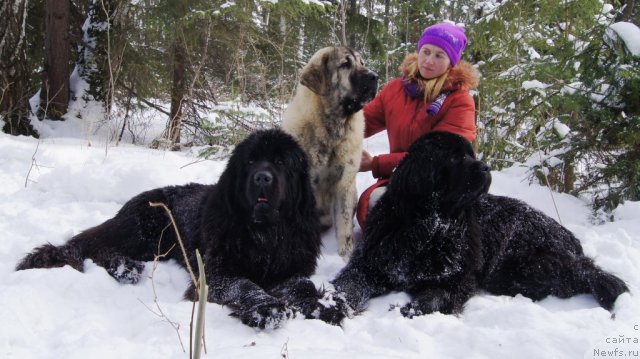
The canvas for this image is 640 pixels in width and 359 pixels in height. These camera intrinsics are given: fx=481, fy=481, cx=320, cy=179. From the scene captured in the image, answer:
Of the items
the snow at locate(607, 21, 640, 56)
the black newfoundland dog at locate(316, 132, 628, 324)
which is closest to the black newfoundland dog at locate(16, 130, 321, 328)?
the black newfoundland dog at locate(316, 132, 628, 324)

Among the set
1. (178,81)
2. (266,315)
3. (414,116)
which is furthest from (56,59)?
(266,315)

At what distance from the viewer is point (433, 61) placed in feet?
12.8

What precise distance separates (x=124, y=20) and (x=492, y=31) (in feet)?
20.7

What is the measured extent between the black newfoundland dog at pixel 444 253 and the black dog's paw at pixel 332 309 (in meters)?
0.07

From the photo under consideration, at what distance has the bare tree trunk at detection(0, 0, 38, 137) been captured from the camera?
7.39m

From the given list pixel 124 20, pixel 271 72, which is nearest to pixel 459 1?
pixel 271 72

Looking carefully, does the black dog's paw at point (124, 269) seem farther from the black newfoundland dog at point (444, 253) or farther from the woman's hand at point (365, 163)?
the woman's hand at point (365, 163)

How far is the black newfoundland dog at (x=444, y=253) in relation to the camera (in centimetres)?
295

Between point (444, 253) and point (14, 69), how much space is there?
7.63m

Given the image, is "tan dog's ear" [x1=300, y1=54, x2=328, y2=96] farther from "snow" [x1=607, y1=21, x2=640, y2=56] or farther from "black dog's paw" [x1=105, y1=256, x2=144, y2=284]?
"snow" [x1=607, y1=21, x2=640, y2=56]

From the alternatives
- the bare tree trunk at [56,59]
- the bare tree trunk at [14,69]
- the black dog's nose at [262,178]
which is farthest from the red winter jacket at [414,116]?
the bare tree trunk at [14,69]

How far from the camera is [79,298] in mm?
2566

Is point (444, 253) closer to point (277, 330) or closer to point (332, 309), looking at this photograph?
point (332, 309)

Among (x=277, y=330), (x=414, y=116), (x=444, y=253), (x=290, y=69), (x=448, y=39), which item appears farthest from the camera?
(x=290, y=69)
